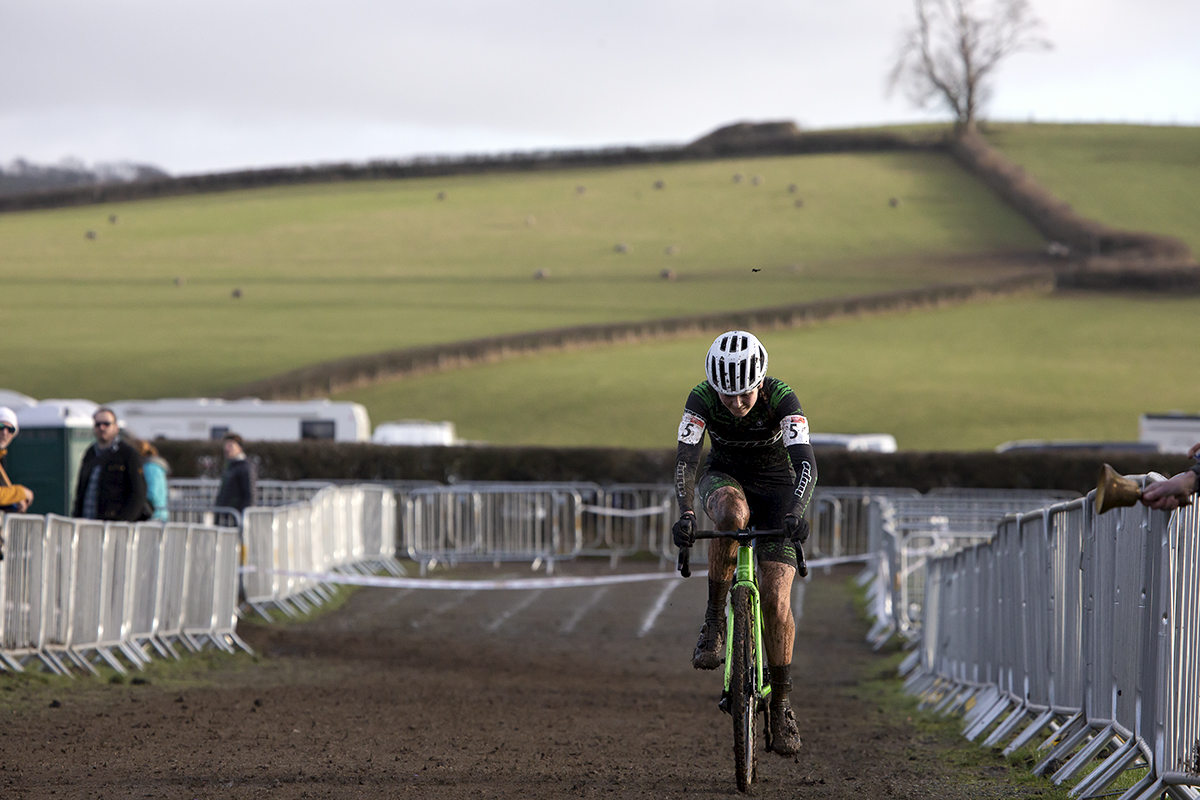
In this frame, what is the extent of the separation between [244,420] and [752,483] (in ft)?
83.7

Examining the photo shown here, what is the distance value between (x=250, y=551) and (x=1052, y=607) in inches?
432

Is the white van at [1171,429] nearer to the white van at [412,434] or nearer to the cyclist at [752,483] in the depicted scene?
the white van at [412,434]

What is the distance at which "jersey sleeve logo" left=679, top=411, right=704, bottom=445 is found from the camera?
287 inches

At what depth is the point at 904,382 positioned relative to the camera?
4697cm

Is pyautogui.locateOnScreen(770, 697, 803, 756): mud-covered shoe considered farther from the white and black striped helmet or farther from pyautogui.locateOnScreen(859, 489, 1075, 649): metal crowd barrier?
pyautogui.locateOnScreen(859, 489, 1075, 649): metal crowd barrier

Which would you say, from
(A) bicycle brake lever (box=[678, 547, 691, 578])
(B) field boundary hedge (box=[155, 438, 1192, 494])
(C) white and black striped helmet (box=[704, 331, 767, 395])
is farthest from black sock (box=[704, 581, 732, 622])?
(B) field boundary hedge (box=[155, 438, 1192, 494])

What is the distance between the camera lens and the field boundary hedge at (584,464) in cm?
2794

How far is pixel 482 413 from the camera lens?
4325 cm

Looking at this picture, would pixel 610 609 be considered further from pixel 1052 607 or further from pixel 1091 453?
pixel 1091 453

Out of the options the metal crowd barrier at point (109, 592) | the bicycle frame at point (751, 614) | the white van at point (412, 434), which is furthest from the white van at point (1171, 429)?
the bicycle frame at point (751, 614)

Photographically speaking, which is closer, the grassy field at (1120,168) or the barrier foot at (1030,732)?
the barrier foot at (1030,732)

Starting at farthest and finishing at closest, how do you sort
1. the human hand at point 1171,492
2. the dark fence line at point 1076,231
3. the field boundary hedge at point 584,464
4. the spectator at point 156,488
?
1. the dark fence line at point 1076,231
2. the field boundary hedge at point 584,464
3. the spectator at point 156,488
4. the human hand at point 1171,492

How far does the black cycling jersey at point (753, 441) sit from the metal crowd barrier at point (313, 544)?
9.58m

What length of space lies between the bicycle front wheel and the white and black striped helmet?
1049 millimetres
